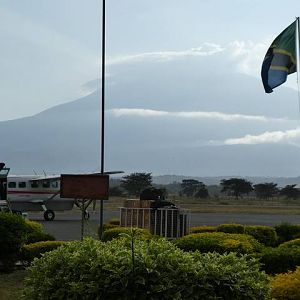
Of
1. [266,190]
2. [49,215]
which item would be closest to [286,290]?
[49,215]

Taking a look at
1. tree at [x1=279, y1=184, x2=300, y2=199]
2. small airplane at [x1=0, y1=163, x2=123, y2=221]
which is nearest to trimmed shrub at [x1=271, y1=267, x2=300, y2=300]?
small airplane at [x1=0, y1=163, x2=123, y2=221]

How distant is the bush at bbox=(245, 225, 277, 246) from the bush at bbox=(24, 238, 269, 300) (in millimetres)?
9199

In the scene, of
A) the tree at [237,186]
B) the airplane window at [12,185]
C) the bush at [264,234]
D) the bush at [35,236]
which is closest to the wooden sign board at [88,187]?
the bush at [35,236]

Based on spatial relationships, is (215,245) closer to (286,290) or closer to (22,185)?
(286,290)

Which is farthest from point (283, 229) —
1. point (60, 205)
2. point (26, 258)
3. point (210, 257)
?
point (60, 205)

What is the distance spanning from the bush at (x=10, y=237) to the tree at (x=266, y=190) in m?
86.5

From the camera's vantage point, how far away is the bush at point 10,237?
13.0m

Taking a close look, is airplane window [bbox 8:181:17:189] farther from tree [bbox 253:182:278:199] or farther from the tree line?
tree [bbox 253:182:278:199]

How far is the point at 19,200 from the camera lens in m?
37.4

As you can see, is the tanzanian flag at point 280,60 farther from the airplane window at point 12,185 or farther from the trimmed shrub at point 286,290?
the airplane window at point 12,185

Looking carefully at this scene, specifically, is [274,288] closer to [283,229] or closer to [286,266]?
[286,266]

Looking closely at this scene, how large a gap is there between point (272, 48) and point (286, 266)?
22.9ft

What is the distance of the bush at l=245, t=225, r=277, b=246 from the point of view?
1511cm

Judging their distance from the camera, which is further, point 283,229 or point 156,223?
point 156,223
